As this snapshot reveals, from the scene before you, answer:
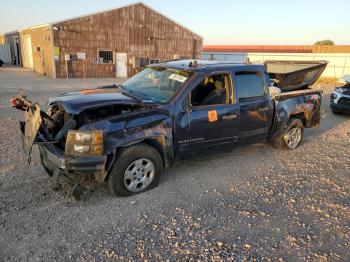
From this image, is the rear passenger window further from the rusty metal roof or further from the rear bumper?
the rusty metal roof

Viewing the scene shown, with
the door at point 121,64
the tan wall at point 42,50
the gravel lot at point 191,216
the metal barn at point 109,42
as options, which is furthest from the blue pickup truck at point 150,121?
the door at point 121,64

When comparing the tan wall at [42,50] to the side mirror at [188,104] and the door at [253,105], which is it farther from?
the side mirror at [188,104]

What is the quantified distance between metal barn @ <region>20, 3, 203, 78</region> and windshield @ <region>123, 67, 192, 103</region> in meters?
18.8

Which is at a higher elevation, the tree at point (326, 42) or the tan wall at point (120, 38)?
the tree at point (326, 42)

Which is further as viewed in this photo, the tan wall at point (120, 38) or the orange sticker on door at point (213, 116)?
the tan wall at point (120, 38)

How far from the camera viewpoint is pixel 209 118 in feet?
15.6

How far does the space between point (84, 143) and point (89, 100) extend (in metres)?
0.76

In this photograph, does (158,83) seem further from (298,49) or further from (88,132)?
(298,49)

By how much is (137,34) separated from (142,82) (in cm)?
2182

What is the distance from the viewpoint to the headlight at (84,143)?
367cm

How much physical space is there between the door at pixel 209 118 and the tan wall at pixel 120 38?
19861 mm

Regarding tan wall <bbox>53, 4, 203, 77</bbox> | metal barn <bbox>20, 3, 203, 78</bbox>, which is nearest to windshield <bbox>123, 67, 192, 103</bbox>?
metal barn <bbox>20, 3, 203, 78</bbox>

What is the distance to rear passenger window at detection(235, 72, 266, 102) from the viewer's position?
5.19 metres

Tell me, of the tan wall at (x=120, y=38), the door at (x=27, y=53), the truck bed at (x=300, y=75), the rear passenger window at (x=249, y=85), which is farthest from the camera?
the door at (x=27, y=53)
